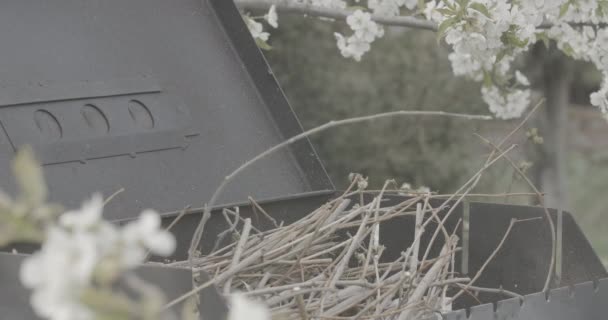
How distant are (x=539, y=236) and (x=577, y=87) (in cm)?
948

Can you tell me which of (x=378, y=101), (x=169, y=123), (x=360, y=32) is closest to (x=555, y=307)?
(x=169, y=123)

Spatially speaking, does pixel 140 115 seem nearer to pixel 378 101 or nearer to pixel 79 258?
pixel 79 258

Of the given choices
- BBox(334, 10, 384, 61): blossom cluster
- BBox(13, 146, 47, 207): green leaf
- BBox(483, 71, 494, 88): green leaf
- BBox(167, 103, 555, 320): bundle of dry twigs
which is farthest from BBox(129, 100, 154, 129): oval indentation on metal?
BBox(13, 146, 47, 207): green leaf

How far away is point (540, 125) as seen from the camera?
6840 millimetres

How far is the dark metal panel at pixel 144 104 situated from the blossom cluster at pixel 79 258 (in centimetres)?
128

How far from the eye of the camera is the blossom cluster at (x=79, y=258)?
2.26 ft

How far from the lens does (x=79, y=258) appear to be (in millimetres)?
705

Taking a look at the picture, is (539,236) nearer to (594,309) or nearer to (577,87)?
(594,309)

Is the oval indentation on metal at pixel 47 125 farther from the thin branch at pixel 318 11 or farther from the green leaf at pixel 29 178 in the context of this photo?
the green leaf at pixel 29 178

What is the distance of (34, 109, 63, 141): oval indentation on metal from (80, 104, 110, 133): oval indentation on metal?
0.24 ft

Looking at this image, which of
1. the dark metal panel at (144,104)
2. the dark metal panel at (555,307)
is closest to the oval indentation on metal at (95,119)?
the dark metal panel at (144,104)

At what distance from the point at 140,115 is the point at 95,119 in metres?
0.12

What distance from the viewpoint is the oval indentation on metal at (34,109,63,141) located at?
2.06m

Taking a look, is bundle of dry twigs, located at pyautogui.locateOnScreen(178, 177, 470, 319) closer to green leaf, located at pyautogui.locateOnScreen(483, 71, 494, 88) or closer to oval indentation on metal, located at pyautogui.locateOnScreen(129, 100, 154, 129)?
oval indentation on metal, located at pyautogui.locateOnScreen(129, 100, 154, 129)
